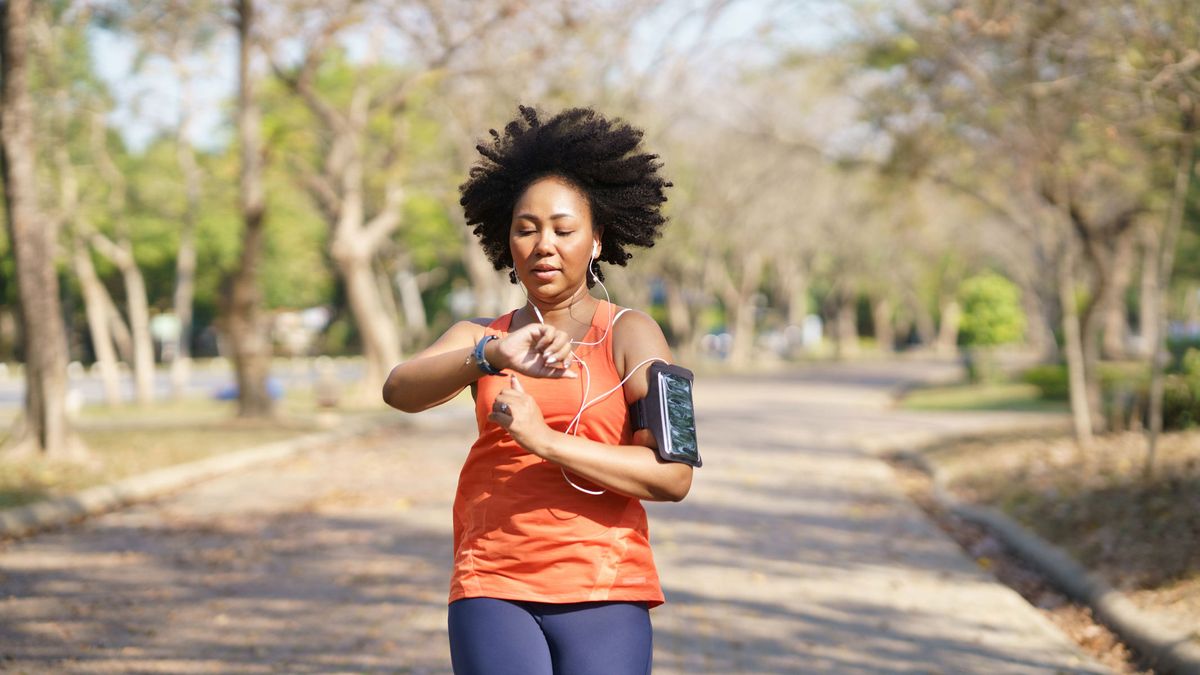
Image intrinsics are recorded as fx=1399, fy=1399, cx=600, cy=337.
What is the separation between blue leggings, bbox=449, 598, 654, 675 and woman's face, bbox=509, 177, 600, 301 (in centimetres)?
70

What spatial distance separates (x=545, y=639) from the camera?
9.88 feet

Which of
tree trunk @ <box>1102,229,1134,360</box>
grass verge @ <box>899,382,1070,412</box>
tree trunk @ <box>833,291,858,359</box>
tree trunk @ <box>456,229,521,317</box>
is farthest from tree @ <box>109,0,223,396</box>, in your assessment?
tree trunk @ <box>833,291,858,359</box>

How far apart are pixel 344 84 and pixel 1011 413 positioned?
1307 inches

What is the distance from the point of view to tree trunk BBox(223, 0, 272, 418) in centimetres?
2067

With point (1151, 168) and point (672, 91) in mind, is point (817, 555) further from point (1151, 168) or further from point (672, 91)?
point (672, 91)

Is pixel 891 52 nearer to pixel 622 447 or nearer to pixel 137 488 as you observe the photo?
pixel 137 488

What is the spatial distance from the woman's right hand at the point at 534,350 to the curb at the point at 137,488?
27.8 ft

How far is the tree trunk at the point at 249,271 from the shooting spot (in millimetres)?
20672

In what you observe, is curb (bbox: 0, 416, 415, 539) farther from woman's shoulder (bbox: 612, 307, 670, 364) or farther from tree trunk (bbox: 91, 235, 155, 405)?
tree trunk (bbox: 91, 235, 155, 405)

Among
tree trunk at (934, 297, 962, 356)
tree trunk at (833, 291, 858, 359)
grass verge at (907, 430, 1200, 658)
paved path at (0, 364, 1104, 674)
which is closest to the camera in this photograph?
paved path at (0, 364, 1104, 674)

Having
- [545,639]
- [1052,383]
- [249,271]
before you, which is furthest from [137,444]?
[1052,383]

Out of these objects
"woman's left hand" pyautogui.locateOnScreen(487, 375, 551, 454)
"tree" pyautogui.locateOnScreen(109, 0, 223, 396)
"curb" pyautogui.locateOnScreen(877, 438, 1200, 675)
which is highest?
"tree" pyautogui.locateOnScreen(109, 0, 223, 396)

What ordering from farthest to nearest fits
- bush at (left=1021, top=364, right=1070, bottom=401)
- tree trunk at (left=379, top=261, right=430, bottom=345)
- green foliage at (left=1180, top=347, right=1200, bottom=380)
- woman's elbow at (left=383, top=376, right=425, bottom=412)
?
tree trunk at (left=379, top=261, right=430, bottom=345), bush at (left=1021, top=364, right=1070, bottom=401), green foliage at (left=1180, top=347, right=1200, bottom=380), woman's elbow at (left=383, top=376, right=425, bottom=412)

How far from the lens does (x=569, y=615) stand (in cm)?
300
